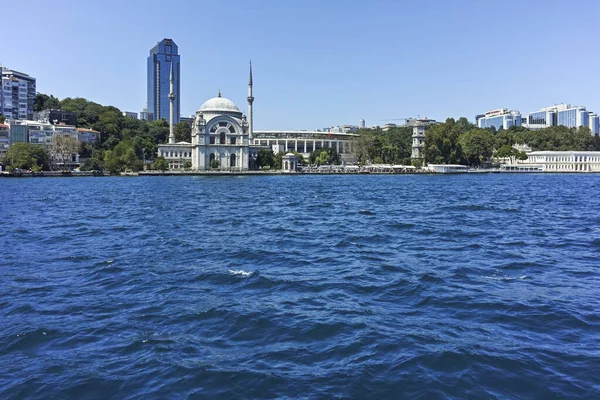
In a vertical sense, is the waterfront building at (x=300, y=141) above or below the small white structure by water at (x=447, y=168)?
above

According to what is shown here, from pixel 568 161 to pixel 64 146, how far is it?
102 meters

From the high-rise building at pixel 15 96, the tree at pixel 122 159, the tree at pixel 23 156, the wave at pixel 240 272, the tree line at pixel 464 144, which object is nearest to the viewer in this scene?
the wave at pixel 240 272

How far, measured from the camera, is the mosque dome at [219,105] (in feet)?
347

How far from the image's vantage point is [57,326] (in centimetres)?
866

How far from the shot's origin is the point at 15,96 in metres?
109

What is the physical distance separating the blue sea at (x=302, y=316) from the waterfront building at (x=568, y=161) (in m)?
105

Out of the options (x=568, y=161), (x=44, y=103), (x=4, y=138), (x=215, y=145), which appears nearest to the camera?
(x=4, y=138)

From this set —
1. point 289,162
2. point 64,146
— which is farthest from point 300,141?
point 64,146

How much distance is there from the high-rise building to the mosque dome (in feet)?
126

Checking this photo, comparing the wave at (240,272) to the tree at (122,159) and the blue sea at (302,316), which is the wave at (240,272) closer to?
the blue sea at (302,316)

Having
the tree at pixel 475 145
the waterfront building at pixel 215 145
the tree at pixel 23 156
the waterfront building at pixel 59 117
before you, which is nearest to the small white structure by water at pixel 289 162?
the waterfront building at pixel 215 145

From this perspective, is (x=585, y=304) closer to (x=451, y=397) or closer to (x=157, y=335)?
(x=451, y=397)

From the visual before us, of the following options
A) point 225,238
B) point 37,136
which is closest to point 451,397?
point 225,238

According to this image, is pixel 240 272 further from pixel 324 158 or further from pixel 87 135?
pixel 324 158
